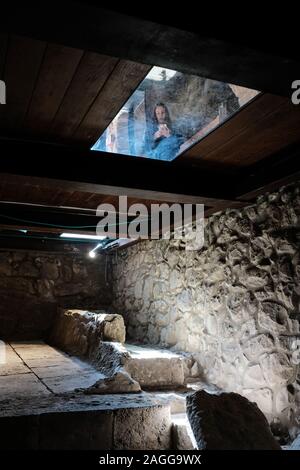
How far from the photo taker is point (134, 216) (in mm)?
4137

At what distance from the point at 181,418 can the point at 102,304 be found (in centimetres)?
360

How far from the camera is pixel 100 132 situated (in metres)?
2.06

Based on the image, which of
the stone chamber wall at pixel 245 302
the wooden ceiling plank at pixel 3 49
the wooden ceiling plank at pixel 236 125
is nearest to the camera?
the wooden ceiling plank at pixel 3 49

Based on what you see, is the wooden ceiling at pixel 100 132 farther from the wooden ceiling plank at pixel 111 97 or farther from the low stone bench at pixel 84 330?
the low stone bench at pixel 84 330

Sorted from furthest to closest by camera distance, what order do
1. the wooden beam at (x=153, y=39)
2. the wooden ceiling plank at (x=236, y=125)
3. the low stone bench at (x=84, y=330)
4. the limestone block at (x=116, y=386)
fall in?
the low stone bench at (x=84, y=330) < the limestone block at (x=116, y=386) < the wooden ceiling plank at (x=236, y=125) < the wooden beam at (x=153, y=39)

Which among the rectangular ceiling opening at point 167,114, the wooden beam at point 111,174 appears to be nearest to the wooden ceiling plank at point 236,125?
the wooden beam at point 111,174

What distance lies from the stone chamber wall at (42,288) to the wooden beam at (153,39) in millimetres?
5100

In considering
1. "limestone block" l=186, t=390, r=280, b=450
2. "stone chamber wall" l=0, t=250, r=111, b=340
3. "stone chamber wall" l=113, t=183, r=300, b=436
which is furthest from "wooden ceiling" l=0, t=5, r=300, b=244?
"stone chamber wall" l=0, t=250, r=111, b=340

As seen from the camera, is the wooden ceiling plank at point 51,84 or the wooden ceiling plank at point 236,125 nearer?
the wooden ceiling plank at point 51,84

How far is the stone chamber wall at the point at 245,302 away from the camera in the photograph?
245 centimetres

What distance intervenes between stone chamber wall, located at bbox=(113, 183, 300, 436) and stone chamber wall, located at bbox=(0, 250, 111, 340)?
212 cm

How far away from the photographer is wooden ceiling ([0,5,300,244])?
1500mm

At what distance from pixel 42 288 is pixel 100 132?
14.3ft

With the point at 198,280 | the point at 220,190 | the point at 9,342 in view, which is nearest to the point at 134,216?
the point at 198,280
